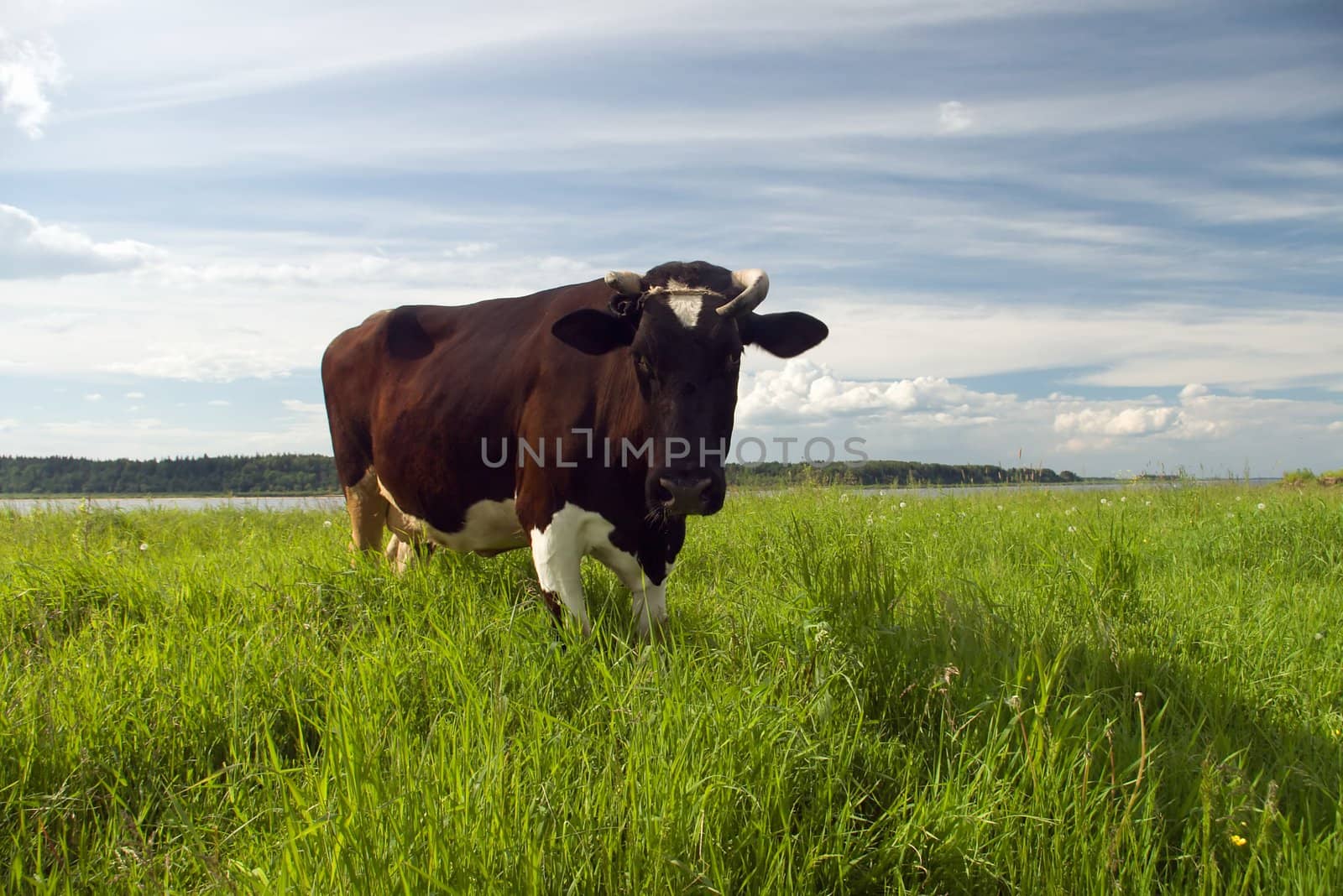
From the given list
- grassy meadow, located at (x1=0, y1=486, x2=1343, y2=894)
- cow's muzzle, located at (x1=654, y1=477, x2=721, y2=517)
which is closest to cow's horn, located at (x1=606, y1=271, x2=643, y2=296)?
cow's muzzle, located at (x1=654, y1=477, x2=721, y2=517)

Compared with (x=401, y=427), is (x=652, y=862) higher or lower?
lower

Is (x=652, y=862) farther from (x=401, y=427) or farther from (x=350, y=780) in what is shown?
(x=401, y=427)

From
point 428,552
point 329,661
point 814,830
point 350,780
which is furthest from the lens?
point 428,552

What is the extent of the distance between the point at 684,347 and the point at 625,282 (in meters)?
0.70

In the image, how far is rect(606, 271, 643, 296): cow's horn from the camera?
5152 millimetres

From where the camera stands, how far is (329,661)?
4.29 m

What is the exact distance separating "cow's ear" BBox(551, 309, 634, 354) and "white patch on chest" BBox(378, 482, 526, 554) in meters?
1.26

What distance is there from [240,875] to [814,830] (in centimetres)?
181

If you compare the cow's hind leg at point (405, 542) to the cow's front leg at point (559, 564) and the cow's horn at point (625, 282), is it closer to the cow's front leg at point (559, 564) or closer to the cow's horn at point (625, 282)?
the cow's front leg at point (559, 564)

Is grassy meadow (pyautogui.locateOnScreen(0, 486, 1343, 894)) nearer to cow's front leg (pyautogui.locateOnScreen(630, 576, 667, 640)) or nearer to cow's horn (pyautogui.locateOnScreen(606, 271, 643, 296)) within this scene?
cow's front leg (pyautogui.locateOnScreen(630, 576, 667, 640))

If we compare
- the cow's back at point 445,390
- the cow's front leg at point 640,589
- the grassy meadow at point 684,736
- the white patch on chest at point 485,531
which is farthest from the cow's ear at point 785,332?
the white patch on chest at point 485,531

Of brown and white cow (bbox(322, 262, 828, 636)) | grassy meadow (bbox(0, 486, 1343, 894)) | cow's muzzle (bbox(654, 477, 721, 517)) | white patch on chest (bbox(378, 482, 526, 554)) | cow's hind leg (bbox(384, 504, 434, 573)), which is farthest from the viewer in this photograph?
cow's hind leg (bbox(384, 504, 434, 573))

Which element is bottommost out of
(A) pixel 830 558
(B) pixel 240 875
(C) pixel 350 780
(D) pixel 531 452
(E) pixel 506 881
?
(B) pixel 240 875

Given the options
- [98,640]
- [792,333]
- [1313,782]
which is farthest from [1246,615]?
[98,640]
